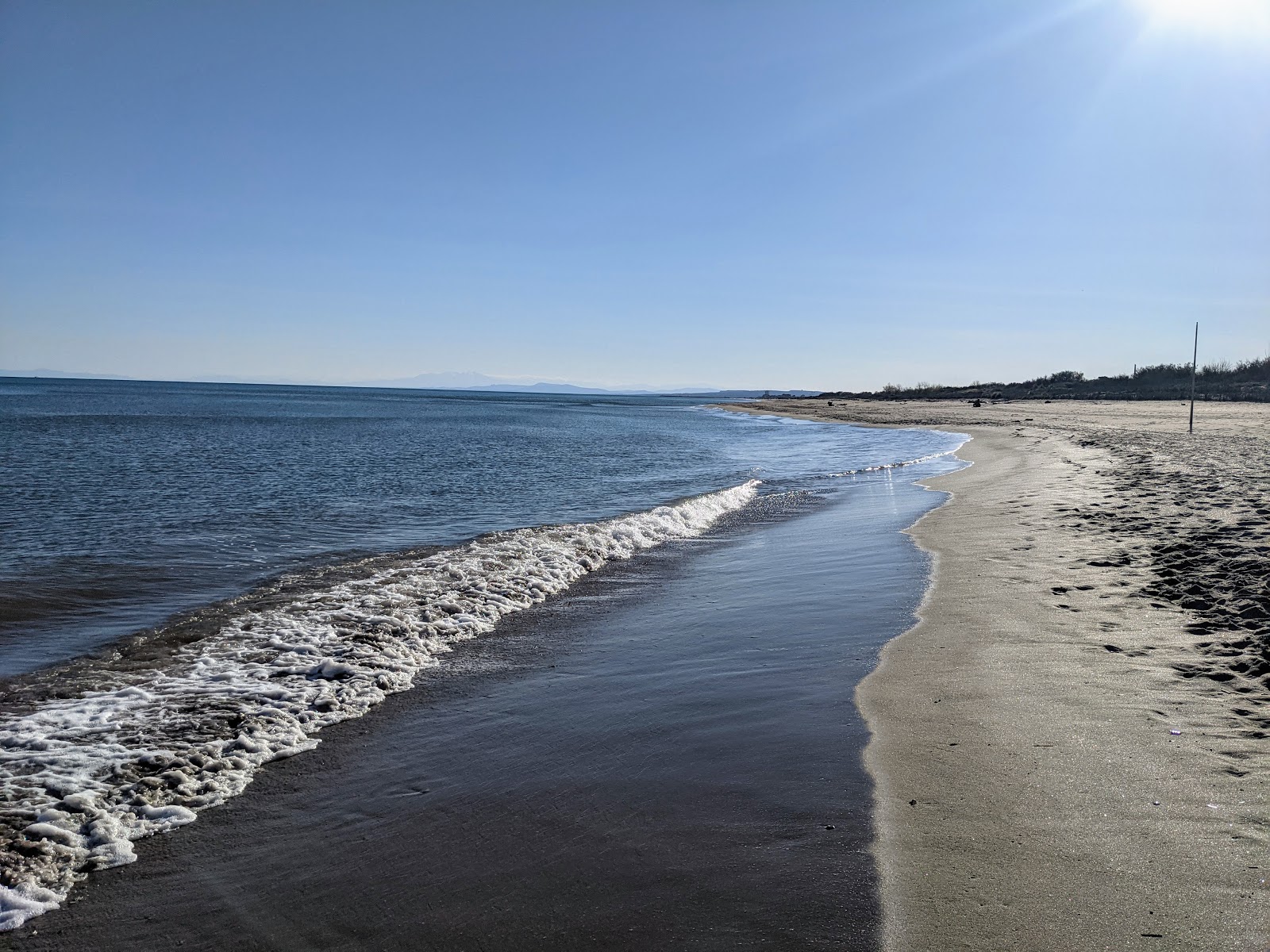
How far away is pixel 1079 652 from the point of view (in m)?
6.17

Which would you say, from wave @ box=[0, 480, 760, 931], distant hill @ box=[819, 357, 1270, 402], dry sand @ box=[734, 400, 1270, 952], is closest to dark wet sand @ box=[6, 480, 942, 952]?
wave @ box=[0, 480, 760, 931]

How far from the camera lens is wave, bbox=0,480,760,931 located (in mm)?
4078

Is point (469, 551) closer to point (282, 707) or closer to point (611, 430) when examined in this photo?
point (282, 707)

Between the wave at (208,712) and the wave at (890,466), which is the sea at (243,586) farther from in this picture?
the wave at (890,466)

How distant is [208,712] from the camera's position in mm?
5730

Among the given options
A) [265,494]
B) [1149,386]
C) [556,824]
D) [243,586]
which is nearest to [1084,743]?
[556,824]

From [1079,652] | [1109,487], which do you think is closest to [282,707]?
[1079,652]

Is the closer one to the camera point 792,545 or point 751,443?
point 792,545

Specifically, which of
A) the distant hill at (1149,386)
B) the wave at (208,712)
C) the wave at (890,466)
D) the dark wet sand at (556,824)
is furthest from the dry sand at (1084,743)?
the distant hill at (1149,386)

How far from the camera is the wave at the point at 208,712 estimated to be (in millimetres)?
4078

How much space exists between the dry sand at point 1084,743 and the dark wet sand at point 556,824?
1.17 ft

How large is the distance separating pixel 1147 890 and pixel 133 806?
5.27 m

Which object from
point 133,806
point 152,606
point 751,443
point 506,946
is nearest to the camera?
point 506,946

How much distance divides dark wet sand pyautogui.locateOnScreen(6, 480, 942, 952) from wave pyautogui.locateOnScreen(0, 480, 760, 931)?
236 millimetres
